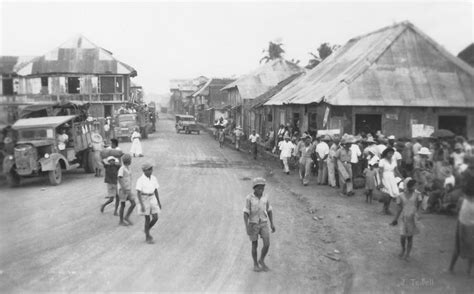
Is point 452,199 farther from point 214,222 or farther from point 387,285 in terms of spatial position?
point 214,222

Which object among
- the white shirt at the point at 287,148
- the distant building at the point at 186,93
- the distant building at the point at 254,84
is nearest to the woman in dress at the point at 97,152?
the white shirt at the point at 287,148

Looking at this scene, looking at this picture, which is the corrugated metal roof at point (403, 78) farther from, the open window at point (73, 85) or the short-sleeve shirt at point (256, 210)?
the open window at point (73, 85)

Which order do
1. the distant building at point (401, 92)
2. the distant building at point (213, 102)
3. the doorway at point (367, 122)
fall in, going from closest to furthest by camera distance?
the distant building at point (401, 92) < the doorway at point (367, 122) < the distant building at point (213, 102)

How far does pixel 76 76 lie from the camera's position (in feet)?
151

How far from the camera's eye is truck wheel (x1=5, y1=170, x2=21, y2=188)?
14.6 metres

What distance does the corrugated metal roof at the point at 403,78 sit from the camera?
17.6 meters

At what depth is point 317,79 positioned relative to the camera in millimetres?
22766

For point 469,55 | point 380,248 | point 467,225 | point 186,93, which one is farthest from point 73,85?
point 186,93

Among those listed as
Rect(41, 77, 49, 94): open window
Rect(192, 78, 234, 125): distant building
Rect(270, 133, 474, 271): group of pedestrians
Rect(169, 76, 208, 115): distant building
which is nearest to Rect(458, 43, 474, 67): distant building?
Rect(270, 133, 474, 271): group of pedestrians

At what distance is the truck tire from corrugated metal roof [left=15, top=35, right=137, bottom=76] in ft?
99.0

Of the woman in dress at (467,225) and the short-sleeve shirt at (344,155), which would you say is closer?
the woman in dress at (467,225)

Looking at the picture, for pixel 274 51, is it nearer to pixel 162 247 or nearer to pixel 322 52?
pixel 322 52

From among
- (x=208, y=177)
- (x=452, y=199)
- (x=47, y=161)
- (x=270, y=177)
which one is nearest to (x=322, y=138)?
(x=270, y=177)

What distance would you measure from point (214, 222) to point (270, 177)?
8.31 metres
